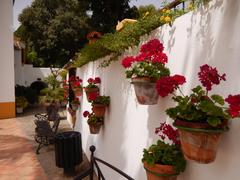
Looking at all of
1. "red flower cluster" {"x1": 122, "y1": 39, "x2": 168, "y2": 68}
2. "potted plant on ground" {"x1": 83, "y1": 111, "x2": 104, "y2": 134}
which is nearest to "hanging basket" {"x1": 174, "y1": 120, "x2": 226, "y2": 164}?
"red flower cluster" {"x1": 122, "y1": 39, "x2": 168, "y2": 68}

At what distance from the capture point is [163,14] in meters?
2.68

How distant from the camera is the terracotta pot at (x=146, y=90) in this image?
231cm

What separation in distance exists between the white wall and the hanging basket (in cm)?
1314

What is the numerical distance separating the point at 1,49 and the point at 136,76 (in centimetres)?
1243

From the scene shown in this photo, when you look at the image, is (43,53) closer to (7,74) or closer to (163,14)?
(7,74)

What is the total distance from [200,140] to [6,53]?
13357 millimetres

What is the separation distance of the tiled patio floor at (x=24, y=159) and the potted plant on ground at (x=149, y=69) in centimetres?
402

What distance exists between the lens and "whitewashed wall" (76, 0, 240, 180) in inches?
63.7

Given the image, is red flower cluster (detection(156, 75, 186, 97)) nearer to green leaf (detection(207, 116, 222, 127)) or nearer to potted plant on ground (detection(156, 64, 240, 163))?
potted plant on ground (detection(156, 64, 240, 163))

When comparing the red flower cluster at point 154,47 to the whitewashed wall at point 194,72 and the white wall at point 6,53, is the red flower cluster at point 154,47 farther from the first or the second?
the white wall at point 6,53

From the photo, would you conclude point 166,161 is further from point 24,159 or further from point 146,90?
point 24,159

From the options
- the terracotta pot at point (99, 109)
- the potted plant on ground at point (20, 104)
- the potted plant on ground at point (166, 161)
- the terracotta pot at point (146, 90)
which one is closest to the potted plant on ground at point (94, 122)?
the terracotta pot at point (99, 109)

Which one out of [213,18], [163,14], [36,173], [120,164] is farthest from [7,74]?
[213,18]

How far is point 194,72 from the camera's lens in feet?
6.74
